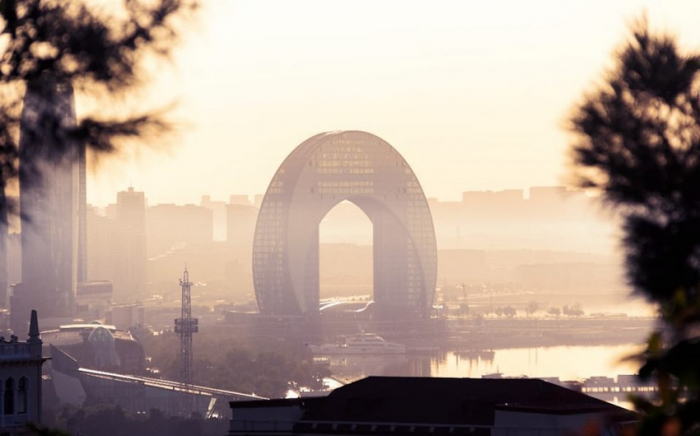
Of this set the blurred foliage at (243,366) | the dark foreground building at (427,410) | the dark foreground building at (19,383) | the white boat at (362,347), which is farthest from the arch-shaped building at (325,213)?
the dark foreground building at (427,410)

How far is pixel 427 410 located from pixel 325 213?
136498mm

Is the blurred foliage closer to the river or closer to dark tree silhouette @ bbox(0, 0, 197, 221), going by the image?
the river

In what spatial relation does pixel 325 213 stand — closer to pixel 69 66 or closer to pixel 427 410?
pixel 427 410

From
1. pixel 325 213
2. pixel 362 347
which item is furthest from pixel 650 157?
pixel 325 213

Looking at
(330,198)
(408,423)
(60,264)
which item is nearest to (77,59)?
(408,423)

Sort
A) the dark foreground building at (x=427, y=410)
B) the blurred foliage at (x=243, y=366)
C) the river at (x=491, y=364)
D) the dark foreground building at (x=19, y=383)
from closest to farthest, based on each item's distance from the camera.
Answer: the dark foreground building at (x=427, y=410), the dark foreground building at (x=19, y=383), the blurred foliage at (x=243, y=366), the river at (x=491, y=364)

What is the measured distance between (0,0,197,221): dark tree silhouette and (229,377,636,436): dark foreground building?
22233 millimetres

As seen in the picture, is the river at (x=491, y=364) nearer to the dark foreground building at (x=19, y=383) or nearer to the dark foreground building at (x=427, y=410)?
the dark foreground building at (x=427, y=410)

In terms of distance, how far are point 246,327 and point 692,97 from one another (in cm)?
15800

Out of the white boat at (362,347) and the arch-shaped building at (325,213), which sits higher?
the arch-shaped building at (325,213)

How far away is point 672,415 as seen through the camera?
24.9 ft

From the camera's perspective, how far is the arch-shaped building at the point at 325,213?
17100 cm

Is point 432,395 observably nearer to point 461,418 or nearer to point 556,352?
point 461,418

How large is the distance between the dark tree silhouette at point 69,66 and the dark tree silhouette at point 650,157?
3346mm
